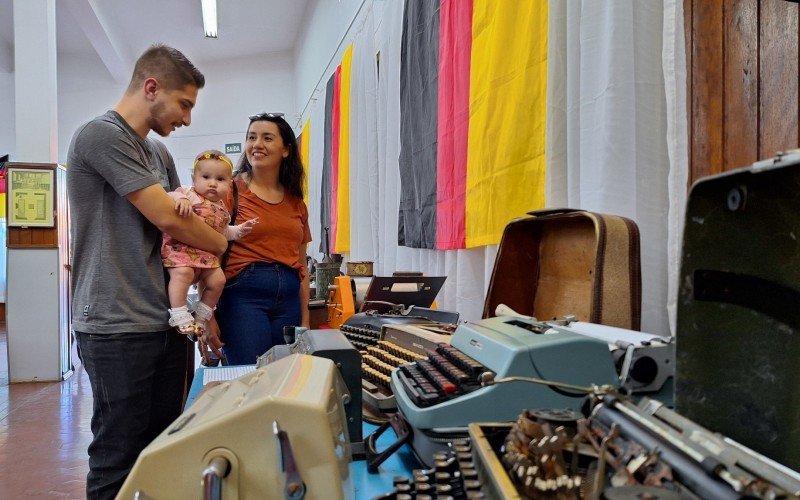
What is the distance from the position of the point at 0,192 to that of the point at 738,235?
11.0m

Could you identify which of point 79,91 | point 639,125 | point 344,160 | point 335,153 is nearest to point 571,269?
point 639,125

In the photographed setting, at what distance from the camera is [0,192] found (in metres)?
9.15

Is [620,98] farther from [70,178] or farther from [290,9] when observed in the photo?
[290,9]

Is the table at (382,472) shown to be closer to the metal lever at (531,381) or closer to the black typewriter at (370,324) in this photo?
the metal lever at (531,381)

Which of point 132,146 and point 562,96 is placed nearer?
point 132,146

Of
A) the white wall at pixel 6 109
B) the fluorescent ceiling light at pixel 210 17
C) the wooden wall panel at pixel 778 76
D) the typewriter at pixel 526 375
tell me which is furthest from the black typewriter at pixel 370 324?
the white wall at pixel 6 109

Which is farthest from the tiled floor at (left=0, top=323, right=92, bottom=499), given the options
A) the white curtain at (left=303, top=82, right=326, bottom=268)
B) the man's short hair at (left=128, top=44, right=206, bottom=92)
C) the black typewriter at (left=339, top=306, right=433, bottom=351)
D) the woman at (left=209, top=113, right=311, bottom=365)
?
the white curtain at (left=303, top=82, right=326, bottom=268)

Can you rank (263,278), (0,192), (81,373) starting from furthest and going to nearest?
(0,192) < (81,373) < (263,278)

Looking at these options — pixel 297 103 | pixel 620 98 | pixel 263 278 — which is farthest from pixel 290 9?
pixel 620 98

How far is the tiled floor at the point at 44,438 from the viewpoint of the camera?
2604 millimetres

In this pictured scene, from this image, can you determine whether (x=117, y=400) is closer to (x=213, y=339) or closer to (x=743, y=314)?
(x=213, y=339)

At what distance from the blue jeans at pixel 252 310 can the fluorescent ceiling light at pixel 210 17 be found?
5.64m

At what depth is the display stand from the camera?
468 cm

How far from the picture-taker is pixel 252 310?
2.11 metres
